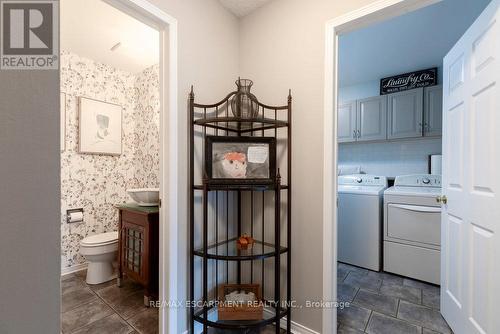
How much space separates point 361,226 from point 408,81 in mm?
1931

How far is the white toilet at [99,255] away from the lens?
7.06ft

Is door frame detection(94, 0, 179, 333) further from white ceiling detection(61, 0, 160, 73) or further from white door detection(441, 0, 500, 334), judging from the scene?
white door detection(441, 0, 500, 334)

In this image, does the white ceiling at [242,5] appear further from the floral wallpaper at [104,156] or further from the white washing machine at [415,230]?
the white washing machine at [415,230]

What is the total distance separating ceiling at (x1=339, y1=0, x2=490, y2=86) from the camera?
6.02 feet

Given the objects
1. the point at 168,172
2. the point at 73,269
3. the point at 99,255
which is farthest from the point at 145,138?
the point at 168,172

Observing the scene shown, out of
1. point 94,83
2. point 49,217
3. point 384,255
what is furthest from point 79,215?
point 384,255

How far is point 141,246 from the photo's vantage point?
1909 mm

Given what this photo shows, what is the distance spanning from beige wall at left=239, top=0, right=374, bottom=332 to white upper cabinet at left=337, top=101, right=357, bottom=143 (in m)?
1.94

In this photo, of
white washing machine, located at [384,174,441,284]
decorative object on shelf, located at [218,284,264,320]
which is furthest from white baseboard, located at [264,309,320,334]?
white washing machine, located at [384,174,441,284]

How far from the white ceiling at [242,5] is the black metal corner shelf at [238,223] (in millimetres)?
784

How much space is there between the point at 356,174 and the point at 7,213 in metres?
3.35

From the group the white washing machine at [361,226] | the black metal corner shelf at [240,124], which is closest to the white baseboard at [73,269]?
the black metal corner shelf at [240,124]

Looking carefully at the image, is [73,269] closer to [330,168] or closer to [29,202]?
[29,202]

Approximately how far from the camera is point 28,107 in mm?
426
